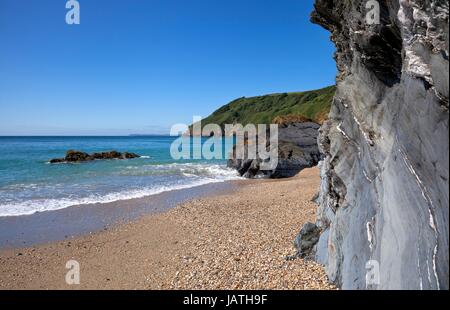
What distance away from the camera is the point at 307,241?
33.7 ft

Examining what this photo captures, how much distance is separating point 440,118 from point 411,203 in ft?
4.89

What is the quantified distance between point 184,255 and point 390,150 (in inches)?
307

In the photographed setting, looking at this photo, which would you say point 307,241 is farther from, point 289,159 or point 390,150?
point 289,159


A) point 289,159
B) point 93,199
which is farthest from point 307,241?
point 289,159

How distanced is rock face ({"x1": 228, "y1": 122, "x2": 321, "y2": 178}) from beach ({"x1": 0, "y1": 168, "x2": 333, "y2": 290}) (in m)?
14.7

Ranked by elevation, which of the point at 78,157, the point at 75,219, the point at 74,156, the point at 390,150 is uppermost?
the point at 390,150

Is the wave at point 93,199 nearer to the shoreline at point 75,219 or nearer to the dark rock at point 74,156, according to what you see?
the shoreline at point 75,219

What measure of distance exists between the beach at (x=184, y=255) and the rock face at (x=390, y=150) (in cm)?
169

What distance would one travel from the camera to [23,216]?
17641 millimetres

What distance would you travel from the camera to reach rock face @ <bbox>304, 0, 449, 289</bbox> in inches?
179

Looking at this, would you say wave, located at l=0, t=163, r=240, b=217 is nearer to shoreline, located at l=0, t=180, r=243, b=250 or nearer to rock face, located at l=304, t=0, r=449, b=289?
shoreline, located at l=0, t=180, r=243, b=250

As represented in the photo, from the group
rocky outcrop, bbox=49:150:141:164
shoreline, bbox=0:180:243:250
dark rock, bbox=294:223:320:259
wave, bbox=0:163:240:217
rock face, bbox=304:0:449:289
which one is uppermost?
rock face, bbox=304:0:449:289

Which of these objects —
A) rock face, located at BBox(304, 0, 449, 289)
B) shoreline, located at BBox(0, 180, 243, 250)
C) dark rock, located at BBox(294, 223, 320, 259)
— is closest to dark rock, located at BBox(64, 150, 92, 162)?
shoreline, located at BBox(0, 180, 243, 250)

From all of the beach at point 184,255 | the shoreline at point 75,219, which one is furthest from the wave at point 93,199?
the beach at point 184,255
